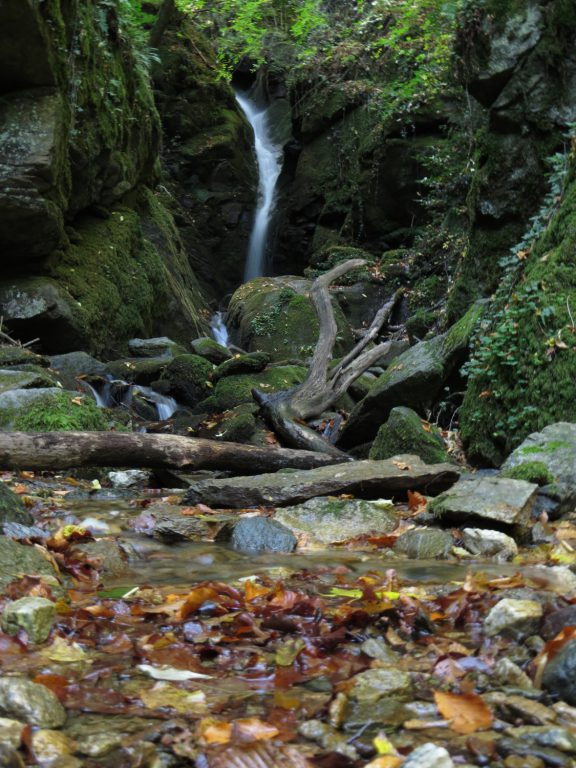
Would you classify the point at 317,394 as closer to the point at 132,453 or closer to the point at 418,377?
the point at 418,377

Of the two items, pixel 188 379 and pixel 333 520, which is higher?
pixel 333 520

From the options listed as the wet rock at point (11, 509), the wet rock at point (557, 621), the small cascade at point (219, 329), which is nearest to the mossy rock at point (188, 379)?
the small cascade at point (219, 329)

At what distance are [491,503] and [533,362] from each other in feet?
6.33

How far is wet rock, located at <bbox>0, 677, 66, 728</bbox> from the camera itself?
1575 mm

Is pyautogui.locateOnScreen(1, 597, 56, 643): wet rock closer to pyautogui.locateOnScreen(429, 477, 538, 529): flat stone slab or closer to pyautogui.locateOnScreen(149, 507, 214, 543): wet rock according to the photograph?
pyautogui.locateOnScreen(149, 507, 214, 543): wet rock

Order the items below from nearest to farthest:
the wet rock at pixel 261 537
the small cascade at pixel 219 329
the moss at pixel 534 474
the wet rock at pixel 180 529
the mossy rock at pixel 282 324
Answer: the wet rock at pixel 261 537 → the wet rock at pixel 180 529 → the moss at pixel 534 474 → the mossy rock at pixel 282 324 → the small cascade at pixel 219 329

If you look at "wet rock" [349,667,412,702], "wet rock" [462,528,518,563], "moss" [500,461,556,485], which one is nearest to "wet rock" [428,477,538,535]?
"wet rock" [462,528,518,563]

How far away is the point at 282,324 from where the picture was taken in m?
14.5

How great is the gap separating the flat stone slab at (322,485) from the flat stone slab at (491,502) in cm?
76

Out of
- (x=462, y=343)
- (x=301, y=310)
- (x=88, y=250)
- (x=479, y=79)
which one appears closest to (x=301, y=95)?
(x=301, y=310)

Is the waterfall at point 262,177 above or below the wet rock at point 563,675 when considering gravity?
above

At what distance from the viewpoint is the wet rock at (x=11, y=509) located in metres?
3.54

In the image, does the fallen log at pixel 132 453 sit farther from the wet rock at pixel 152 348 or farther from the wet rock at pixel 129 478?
the wet rock at pixel 152 348

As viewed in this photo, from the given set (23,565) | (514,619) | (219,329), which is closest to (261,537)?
(23,565)
